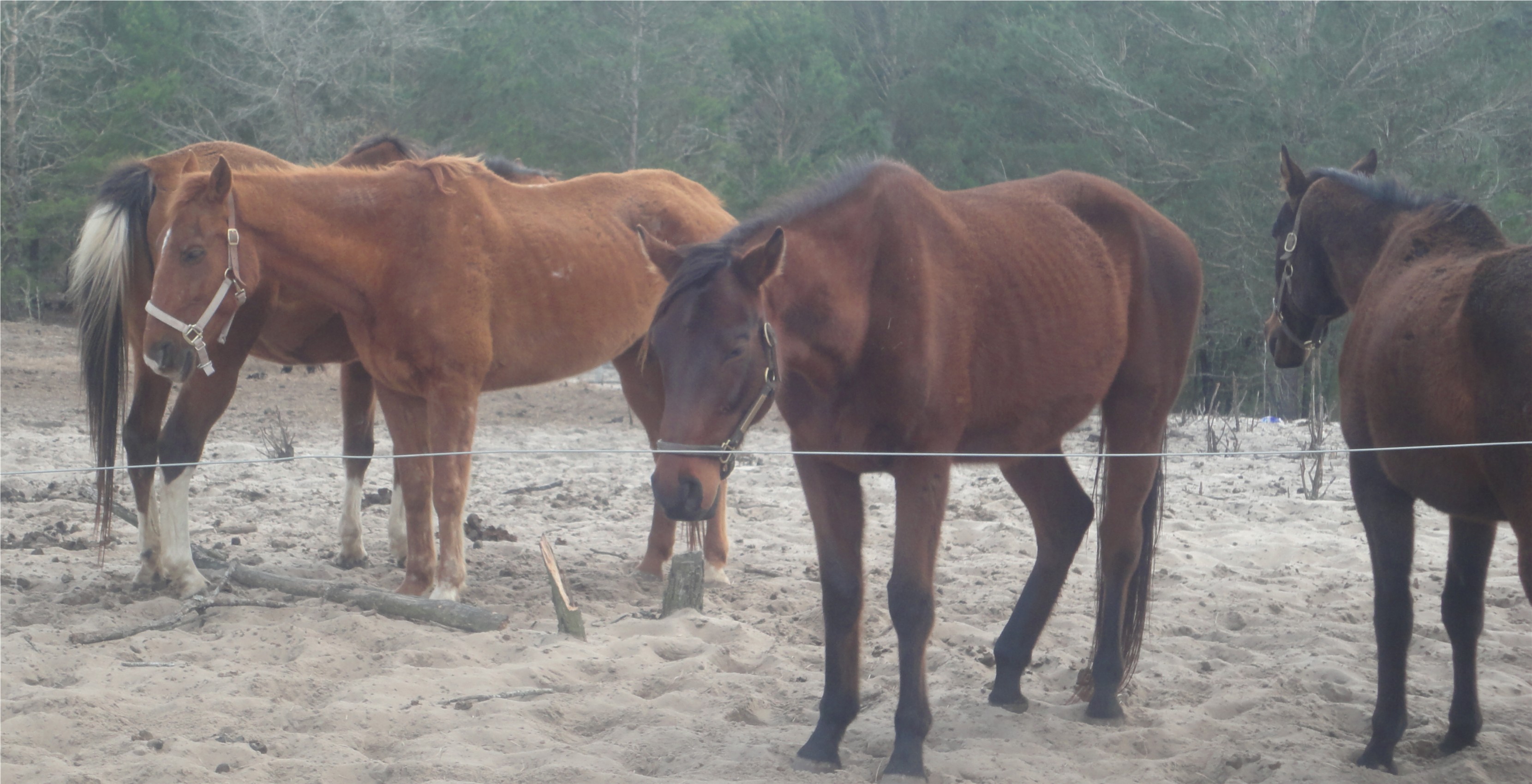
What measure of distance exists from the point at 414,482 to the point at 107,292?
1780mm

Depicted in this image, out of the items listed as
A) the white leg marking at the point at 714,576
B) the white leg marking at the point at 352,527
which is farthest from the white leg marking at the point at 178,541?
the white leg marking at the point at 714,576

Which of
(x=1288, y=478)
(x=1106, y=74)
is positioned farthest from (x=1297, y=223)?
(x=1106, y=74)

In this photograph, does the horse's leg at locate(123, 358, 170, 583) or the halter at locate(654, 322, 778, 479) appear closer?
the halter at locate(654, 322, 778, 479)

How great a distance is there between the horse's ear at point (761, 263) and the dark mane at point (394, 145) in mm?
3925

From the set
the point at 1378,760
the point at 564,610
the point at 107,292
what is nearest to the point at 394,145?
the point at 107,292

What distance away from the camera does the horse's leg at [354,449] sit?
5.96 metres

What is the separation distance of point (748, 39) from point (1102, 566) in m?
15.8

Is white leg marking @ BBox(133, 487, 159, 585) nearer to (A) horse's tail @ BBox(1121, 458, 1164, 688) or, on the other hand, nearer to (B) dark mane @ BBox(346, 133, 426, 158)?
(B) dark mane @ BBox(346, 133, 426, 158)

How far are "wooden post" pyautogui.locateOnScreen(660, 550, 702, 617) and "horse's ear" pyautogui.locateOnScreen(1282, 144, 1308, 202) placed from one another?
282 cm

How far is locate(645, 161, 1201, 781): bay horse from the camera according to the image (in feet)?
9.89

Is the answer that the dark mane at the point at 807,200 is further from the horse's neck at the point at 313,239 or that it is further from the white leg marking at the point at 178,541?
the white leg marking at the point at 178,541

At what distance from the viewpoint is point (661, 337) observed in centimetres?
304

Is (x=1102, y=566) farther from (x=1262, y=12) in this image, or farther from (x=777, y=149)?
(x=777, y=149)

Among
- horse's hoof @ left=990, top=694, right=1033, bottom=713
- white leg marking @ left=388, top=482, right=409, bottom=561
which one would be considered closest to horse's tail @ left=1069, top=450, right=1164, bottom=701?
horse's hoof @ left=990, top=694, right=1033, bottom=713
